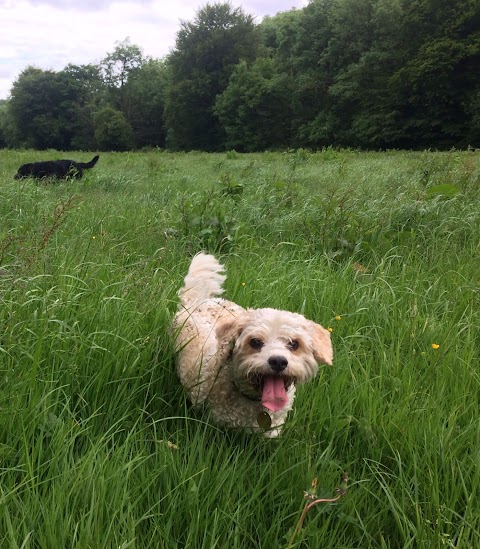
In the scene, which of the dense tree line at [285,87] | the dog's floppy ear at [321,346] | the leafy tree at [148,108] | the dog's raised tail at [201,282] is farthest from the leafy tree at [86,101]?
the dog's floppy ear at [321,346]

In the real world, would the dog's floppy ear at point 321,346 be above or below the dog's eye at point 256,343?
below

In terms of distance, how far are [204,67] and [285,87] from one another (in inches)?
579

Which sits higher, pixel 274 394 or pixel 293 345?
pixel 293 345

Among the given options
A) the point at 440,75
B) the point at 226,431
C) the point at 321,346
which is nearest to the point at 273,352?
the point at 321,346

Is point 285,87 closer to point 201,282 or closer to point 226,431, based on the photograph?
point 201,282

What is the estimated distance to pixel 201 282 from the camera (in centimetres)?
276

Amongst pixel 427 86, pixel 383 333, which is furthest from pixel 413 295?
pixel 427 86

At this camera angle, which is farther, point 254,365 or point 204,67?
point 204,67

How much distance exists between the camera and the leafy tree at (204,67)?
51469 mm

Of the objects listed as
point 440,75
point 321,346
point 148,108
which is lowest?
point 321,346

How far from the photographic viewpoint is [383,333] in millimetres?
2666

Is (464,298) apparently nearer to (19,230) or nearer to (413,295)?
(413,295)

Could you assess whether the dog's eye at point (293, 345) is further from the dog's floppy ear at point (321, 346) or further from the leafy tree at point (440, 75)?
the leafy tree at point (440, 75)

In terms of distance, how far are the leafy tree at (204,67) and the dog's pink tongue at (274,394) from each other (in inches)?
1978
